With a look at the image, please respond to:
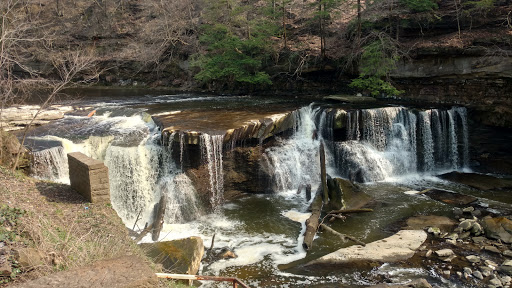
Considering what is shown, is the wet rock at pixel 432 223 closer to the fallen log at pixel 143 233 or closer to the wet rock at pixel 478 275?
the wet rock at pixel 478 275

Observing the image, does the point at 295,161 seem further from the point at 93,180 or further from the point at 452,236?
the point at 93,180

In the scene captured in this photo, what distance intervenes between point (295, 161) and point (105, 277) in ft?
33.4

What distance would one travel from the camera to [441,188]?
13.8m

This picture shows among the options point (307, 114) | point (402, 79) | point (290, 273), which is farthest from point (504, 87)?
point (290, 273)

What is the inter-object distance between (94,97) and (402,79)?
631 inches

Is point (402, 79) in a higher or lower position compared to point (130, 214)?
higher

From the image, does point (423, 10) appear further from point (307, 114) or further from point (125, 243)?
point (125, 243)

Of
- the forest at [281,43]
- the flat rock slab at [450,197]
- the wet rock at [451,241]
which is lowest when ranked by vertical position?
the wet rock at [451,241]

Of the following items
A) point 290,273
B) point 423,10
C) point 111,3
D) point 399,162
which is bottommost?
point 290,273

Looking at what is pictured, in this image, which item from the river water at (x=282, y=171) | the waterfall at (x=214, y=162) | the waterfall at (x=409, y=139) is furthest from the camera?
the waterfall at (x=409, y=139)

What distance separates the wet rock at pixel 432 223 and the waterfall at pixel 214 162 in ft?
18.3

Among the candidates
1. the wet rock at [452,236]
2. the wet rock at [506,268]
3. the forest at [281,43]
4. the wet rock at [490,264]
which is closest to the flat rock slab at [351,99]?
the forest at [281,43]

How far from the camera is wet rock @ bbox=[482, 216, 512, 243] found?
992 centimetres

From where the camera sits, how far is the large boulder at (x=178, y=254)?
846cm
